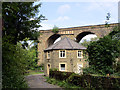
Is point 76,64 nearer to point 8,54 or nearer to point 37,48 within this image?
point 8,54

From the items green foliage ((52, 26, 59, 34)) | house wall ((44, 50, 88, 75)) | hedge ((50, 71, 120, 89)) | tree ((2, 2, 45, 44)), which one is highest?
green foliage ((52, 26, 59, 34))

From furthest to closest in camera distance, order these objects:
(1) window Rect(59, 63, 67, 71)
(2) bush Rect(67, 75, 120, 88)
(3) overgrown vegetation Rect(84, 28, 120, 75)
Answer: (1) window Rect(59, 63, 67, 71) < (3) overgrown vegetation Rect(84, 28, 120, 75) < (2) bush Rect(67, 75, 120, 88)

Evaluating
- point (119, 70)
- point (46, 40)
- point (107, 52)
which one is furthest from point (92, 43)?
point (46, 40)

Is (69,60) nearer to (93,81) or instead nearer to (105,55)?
(93,81)

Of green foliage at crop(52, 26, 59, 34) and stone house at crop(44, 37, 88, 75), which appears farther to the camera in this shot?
green foliage at crop(52, 26, 59, 34)

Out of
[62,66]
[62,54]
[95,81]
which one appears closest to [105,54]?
[95,81]

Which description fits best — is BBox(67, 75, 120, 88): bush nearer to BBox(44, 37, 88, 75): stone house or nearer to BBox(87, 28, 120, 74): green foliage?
BBox(87, 28, 120, 74): green foliage

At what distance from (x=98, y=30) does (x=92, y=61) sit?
23.3m

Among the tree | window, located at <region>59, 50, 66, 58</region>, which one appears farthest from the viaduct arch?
the tree

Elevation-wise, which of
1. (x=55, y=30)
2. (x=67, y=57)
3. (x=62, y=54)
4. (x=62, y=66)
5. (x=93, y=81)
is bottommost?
(x=93, y=81)

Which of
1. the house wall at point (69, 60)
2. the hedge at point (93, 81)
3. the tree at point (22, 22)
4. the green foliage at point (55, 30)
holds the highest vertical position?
the green foliage at point (55, 30)

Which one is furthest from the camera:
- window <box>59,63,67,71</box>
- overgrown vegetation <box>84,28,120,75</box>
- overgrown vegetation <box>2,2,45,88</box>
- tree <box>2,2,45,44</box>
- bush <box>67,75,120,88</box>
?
window <box>59,63,67,71</box>

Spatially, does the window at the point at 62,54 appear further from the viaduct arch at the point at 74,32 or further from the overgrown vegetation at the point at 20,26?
the viaduct arch at the point at 74,32

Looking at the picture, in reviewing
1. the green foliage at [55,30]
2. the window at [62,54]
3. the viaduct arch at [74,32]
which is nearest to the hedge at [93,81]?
the window at [62,54]
